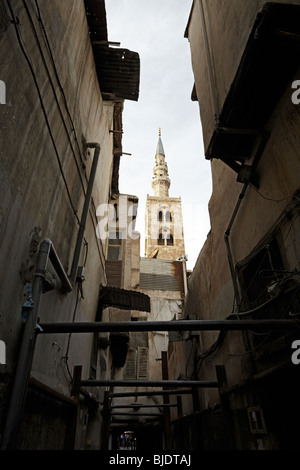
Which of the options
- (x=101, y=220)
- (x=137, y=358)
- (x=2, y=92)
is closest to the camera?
(x=2, y=92)

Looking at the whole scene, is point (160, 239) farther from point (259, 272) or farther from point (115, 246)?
point (259, 272)

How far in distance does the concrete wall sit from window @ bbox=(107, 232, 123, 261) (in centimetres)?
791

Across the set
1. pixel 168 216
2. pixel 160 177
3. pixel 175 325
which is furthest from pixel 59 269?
pixel 160 177

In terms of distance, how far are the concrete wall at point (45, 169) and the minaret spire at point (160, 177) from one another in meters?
51.0

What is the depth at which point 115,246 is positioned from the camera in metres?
15.5

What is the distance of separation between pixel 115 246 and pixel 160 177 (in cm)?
4632

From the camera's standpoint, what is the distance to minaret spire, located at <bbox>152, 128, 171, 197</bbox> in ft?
190

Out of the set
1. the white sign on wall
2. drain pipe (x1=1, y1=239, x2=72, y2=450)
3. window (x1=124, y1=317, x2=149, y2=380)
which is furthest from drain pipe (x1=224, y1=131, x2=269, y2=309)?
window (x1=124, y1=317, x2=149, y2=380)

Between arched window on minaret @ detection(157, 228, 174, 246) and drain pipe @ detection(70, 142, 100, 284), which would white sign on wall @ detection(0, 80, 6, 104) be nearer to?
drain pipe @ detection(70, 142, 100, 284)

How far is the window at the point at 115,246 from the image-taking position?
15.1 metres

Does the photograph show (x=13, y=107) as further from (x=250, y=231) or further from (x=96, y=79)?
(x=96, y=79)
